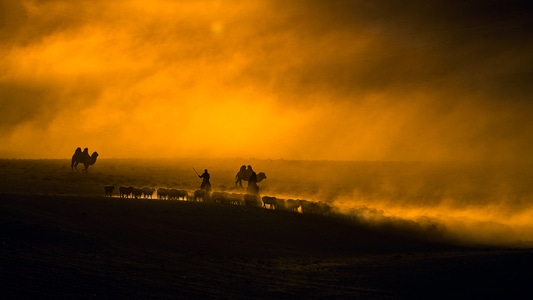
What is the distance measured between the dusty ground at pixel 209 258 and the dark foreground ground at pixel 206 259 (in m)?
0.04

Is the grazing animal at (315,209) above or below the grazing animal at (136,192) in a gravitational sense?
below

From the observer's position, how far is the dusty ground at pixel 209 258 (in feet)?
59.3

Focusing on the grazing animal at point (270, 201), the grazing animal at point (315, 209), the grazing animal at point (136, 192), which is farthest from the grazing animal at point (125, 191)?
the grazing animal at point (315, 209)

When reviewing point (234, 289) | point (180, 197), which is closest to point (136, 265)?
point (234, 289)

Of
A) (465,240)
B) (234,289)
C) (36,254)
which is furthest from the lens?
(465,240)

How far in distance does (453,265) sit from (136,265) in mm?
10190

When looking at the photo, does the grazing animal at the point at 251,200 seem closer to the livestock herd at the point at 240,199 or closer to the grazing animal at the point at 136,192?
the livestock herd at the point at 240,199

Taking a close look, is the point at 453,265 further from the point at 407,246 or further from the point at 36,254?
the point at 36,254

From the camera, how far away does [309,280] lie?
20859mm

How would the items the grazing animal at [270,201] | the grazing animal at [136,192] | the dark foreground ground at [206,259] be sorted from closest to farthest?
1. the dark foreground ground at [206,259]
2. the grazing animal at [270,201]
3. the grazing animal at [136,192]

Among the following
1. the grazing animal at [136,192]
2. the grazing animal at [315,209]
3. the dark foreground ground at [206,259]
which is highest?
the grazing animal at [136,192]

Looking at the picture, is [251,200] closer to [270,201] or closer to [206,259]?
[270,201]

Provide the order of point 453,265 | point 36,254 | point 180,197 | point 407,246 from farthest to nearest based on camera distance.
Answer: point 180,197
point 407,246
point 453,265
point 36,254

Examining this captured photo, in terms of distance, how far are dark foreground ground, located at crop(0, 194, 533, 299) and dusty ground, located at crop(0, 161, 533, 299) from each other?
0.14ft
